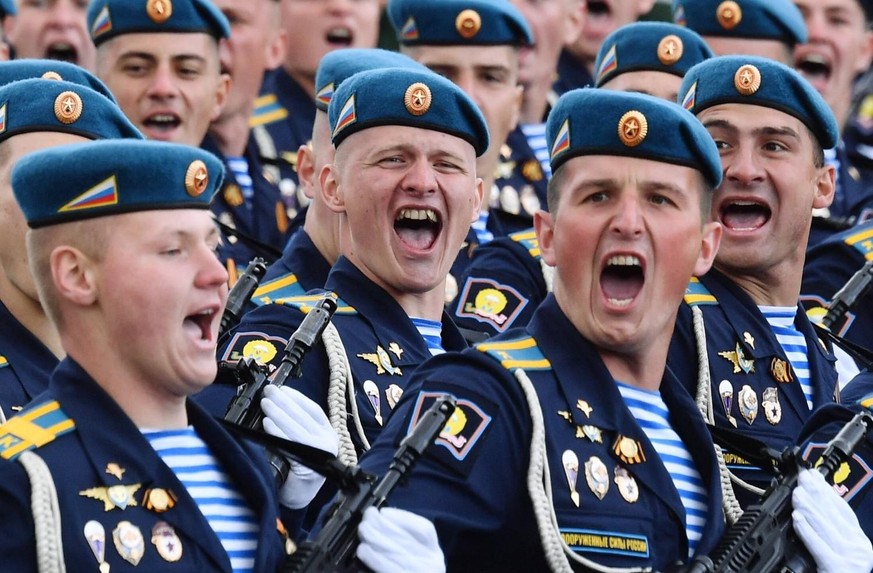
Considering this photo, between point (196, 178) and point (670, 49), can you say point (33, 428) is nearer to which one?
point (196, 178)

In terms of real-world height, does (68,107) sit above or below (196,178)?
below

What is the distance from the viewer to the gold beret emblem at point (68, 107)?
8.05 meters

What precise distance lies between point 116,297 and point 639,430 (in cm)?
175

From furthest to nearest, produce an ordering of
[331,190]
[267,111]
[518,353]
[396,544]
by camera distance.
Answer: [267,111]
[331,190]
[518,353]
[396,544]

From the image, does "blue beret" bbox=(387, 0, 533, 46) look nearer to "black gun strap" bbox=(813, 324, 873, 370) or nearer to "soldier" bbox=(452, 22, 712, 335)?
"soldier" bbox=(452, 22, 712, 335)

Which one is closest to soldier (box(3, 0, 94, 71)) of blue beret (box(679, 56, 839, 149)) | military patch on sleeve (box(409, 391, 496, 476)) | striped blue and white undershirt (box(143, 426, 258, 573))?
blue beret (box(679, 56, 839, 149))

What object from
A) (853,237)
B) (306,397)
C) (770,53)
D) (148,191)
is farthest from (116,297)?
(770,53)

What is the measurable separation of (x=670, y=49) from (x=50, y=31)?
10.2 ft

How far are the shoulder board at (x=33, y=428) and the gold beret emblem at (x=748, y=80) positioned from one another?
3544 millimetres

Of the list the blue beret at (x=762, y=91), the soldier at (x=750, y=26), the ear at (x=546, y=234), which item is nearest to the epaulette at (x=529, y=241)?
the blue beret at (x=762, y=91)

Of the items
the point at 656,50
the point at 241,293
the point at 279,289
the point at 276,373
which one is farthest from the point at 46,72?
the point at 656,50

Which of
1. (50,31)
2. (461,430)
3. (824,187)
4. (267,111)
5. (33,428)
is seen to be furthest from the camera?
(267,111)

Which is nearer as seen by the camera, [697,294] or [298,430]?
[298,430]

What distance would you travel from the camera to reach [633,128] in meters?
7.52
